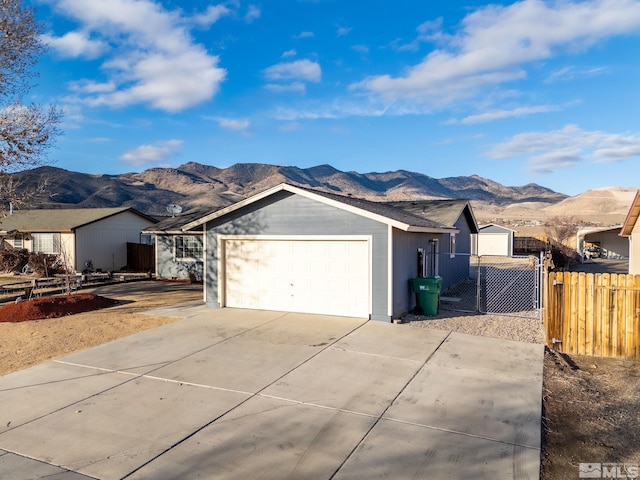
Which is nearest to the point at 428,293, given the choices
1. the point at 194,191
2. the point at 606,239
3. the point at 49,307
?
the point at 49,307

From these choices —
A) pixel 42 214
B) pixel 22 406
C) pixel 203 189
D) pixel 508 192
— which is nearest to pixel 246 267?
pixel 22 406

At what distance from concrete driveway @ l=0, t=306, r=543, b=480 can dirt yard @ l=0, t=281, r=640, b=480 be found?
0.92ft

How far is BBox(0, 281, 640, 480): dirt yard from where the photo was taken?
16.2ft

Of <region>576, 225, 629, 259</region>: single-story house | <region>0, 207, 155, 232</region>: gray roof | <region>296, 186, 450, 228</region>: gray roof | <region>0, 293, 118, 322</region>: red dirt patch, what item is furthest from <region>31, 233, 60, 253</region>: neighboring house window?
<region>576, 225, 629, 259</region>: single-story house

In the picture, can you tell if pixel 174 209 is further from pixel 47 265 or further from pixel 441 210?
pixel 441 210

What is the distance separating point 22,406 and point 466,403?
6189 mm

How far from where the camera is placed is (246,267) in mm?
13180

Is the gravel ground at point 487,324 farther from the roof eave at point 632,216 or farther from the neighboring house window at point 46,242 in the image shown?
the neighboring house window at point 46,242

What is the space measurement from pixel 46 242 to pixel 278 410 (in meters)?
24.1

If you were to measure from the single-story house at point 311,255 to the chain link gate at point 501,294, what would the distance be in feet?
6.32

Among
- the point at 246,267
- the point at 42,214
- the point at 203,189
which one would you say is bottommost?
the point at 246,267

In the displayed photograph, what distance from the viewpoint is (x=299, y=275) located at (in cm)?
1239

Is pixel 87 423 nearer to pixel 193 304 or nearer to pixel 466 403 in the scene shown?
pixel 466 403

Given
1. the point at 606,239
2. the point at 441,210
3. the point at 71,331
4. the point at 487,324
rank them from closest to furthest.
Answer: the point at 71,331, the point at 487,324, the point at 441,210, the point at 606,239
